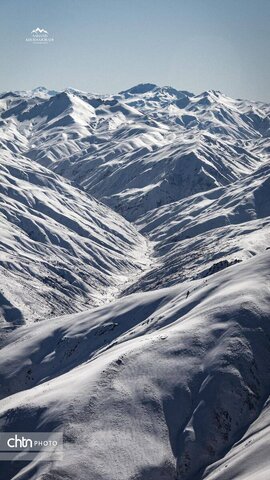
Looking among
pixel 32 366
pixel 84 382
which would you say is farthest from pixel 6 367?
pixel 84 382

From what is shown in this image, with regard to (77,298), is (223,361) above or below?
above

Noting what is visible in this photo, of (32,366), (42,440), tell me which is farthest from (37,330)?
(42,440)

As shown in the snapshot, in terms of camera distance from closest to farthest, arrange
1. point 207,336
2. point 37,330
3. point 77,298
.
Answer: point 207,336, point 37,330, point 77,298

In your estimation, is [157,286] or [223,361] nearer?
[223,361]

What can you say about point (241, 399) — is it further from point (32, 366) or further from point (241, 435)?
point (32, 366)

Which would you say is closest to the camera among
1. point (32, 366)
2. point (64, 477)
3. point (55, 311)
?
point (64, 477)

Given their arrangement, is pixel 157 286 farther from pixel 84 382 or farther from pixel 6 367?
pixel 84 382
